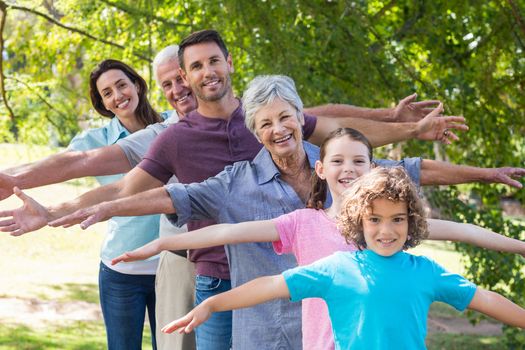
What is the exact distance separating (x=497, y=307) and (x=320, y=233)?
0.56 m

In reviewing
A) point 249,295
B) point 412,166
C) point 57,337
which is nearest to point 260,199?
point 412,166

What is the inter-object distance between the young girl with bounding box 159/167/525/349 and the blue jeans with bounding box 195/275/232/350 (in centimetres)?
84

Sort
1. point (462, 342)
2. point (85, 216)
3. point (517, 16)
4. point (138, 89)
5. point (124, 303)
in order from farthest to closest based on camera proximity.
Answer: point (462, 342)
point (517, 16)
point (138, 89)
point (124, 303)
point (85, 216)

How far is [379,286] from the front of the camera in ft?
7.72

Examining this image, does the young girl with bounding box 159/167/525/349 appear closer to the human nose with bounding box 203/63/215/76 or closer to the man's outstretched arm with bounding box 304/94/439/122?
the human nose with bounding box 203/63/215/76

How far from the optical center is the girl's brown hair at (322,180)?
2816 millimetres

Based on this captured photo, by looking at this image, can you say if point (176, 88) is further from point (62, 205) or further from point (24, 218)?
point (24, 218)

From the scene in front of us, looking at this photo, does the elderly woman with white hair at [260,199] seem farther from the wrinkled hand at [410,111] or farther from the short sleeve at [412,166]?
the wrinkled hand at [410,111]

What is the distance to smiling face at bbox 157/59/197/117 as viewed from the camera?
3.85 meters

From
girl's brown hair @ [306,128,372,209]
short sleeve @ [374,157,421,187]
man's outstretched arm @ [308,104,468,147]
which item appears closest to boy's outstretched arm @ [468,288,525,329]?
girl's brown hair @ [306,128,372,209]

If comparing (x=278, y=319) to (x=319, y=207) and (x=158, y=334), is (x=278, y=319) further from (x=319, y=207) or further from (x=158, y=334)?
(x=158, y=334)

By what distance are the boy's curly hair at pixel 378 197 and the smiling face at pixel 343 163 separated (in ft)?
0.73

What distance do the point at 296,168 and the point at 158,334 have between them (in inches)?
45.7

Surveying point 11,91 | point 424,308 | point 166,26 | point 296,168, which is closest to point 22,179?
point 296,168
